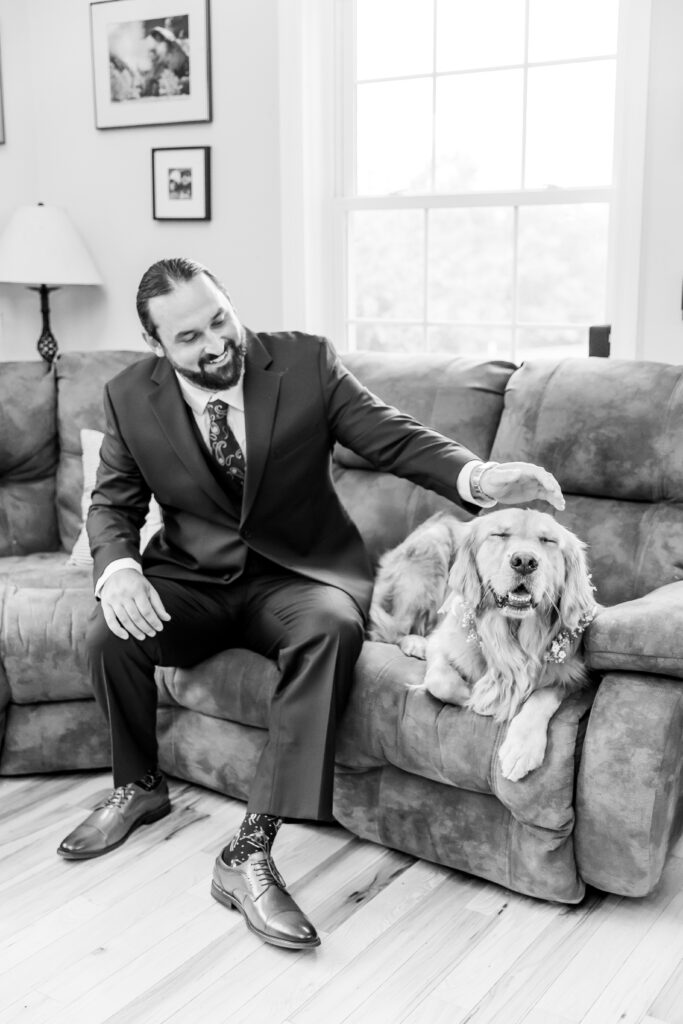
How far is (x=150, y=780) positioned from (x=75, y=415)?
1.31 m

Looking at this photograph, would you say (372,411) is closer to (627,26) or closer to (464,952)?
(464,952)

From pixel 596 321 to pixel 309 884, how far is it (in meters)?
1.87

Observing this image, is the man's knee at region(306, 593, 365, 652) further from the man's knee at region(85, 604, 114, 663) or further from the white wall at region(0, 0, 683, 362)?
the white wall at region(0, 0, 683, 362)

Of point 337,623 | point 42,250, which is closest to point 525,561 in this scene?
point 337,623

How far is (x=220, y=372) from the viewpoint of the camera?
226cm

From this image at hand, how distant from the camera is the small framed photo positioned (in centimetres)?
361

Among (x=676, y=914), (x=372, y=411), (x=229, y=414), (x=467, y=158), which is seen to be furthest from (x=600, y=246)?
(x=676, y=914)

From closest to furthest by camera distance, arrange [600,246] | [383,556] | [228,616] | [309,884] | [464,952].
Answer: [464,952]
[309,884]
[228,616]
[383,556]
[600,246]

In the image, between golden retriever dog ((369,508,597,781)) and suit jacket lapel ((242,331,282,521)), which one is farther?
suit jacket lapel ((242,331,282,521))

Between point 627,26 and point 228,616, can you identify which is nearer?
point 228,616

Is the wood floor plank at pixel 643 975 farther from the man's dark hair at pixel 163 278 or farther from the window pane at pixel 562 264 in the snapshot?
the window pane at pixel 562 264

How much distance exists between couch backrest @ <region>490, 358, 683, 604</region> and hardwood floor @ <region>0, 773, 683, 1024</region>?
634mm

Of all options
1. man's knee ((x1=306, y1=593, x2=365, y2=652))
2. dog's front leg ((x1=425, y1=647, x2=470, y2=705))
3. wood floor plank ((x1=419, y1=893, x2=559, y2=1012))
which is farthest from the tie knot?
wood floor plank ((x1=419, y1=893, x2=559, y2=1012))

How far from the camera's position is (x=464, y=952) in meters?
1.83
